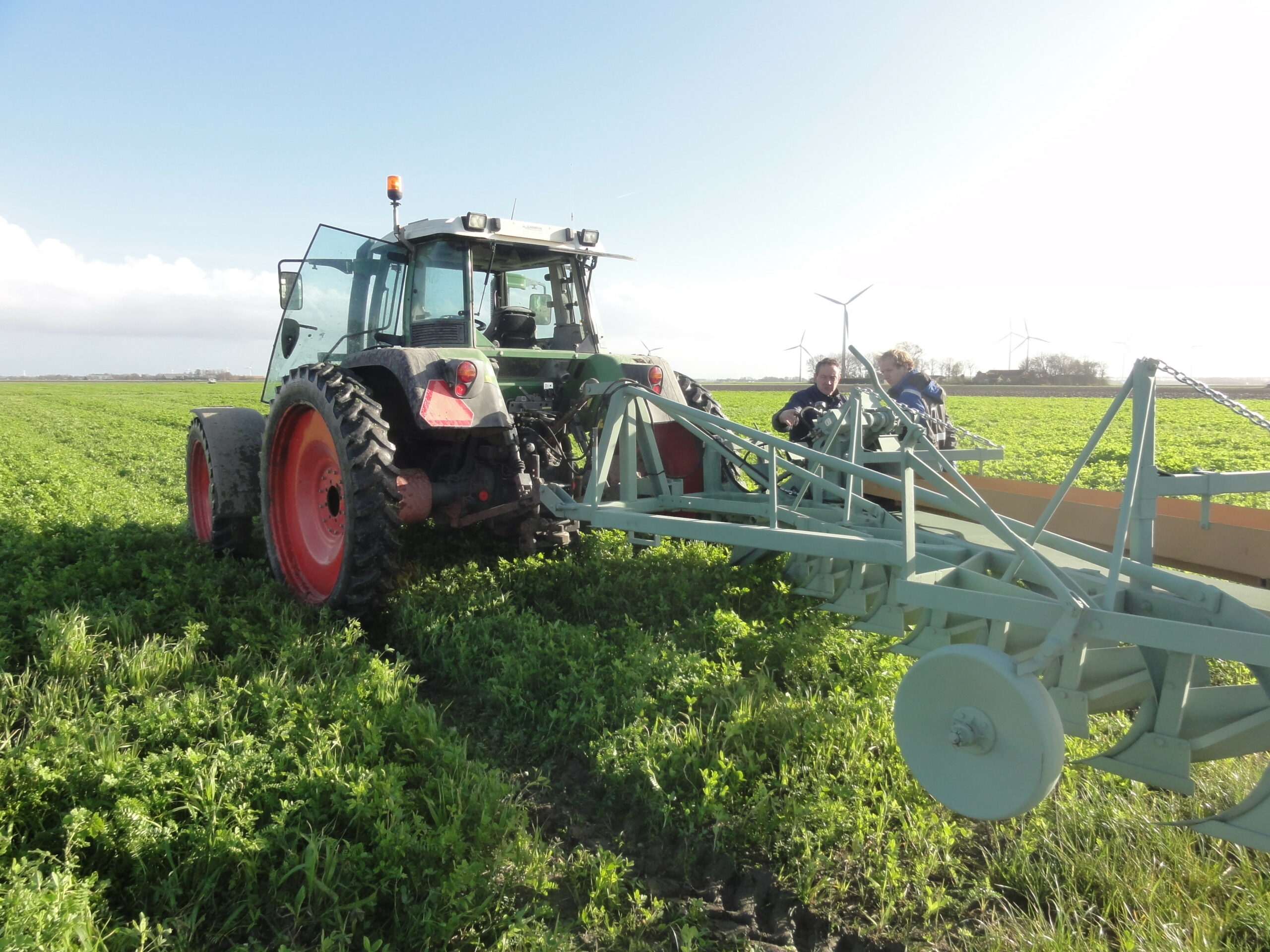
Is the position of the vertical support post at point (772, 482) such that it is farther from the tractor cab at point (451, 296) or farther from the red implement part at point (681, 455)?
the tractor cab at point (451, 296)

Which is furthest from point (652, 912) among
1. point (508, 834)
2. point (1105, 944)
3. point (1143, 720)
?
point (1143, 720)

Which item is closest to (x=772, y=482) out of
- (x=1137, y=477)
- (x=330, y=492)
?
(x=1137, y=477)

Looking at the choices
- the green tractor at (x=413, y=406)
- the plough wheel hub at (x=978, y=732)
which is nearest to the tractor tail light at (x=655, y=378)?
the green tractor at (x=413, y=406)

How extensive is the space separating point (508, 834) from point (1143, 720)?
1810 millimetres

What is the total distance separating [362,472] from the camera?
11.9ft

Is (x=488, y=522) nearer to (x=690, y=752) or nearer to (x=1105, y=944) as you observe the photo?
(x=690, y=752)

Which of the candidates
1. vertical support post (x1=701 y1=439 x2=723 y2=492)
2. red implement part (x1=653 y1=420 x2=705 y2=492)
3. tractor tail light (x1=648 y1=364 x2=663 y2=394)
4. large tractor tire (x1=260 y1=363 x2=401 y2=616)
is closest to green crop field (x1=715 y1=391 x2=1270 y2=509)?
vertical support post (x1=701 y1=439 x2=723 y2=492)

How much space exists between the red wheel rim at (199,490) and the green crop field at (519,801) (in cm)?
146

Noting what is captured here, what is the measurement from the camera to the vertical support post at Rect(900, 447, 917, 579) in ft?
7.73

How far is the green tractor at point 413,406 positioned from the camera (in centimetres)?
377

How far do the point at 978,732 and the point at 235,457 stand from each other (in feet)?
14.6

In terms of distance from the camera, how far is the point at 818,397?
19.5ft

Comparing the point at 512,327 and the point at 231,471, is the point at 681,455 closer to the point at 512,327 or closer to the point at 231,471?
the point at 512,327

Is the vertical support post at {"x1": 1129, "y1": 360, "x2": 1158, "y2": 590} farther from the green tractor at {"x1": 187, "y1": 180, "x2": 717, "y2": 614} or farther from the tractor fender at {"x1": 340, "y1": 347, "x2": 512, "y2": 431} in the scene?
the tractor fender at {"x1": 340, "y1": 347, "x2": 512, "y2": 431}
